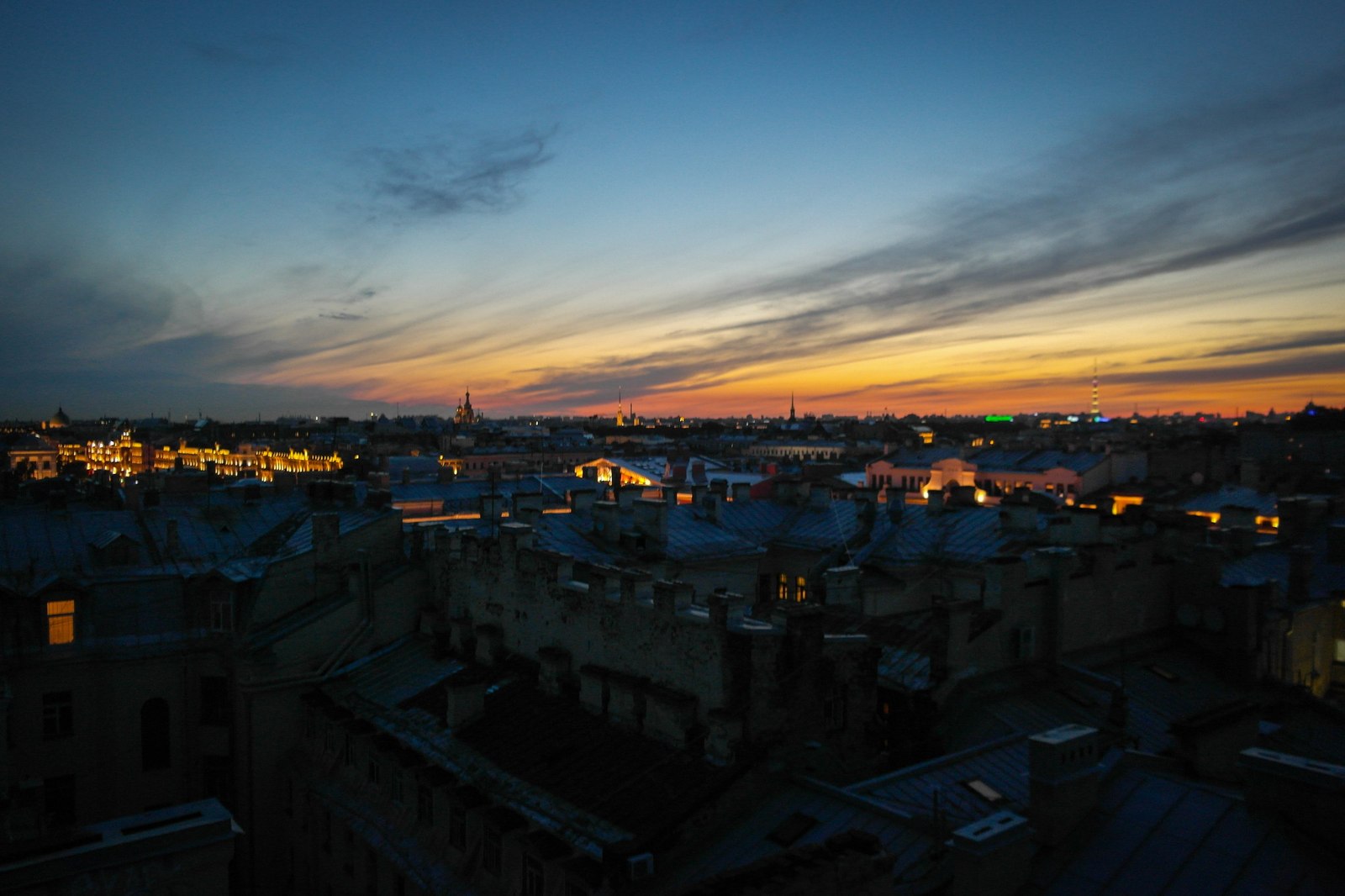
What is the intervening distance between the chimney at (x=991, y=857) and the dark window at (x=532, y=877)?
20.7 feet

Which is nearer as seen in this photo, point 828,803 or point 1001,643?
point 828,803

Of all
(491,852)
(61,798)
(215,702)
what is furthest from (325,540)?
(491,852)

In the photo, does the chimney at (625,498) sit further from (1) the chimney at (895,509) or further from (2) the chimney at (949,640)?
(2) the chimney at (949,640)

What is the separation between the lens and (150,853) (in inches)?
333

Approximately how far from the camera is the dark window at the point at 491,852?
15148mm

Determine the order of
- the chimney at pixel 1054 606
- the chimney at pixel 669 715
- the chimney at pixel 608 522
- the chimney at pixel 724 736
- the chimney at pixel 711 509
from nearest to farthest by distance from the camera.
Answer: the chimney at pixel 724 736
the chimney at pixel 669 715
the chimney at pixel 1054 606
the chimney at pixel 608 522
the chimney at pixel 711 509

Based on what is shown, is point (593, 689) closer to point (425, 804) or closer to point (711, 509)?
point (425, 804)

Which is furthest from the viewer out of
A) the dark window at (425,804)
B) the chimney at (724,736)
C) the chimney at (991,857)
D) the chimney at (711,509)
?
the chimney at (711,509)

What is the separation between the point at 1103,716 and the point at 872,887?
1301 centimetres

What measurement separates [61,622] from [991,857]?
70.8 feet

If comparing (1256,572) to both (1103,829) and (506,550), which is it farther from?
(506,550)

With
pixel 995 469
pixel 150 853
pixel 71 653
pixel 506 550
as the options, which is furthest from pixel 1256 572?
pixel 995 469

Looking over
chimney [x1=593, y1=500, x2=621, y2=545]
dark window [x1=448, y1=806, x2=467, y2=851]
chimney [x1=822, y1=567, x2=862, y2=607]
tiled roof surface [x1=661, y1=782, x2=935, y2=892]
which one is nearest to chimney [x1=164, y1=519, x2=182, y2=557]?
chimney [x1=593, y1=500, x2=621, y2=545]

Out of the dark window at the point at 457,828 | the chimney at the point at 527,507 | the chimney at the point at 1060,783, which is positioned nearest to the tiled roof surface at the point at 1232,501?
the chimney at the point at 527,507
